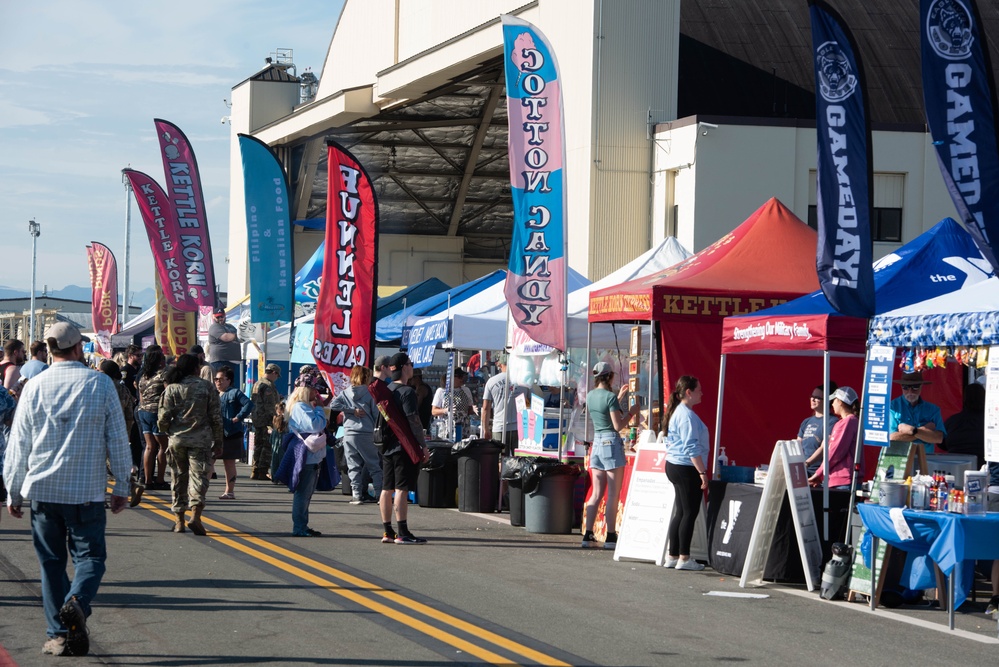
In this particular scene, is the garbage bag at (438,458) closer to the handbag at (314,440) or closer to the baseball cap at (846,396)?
the handbag at (314,440)

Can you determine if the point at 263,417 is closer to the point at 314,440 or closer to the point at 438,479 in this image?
the point at 438,479

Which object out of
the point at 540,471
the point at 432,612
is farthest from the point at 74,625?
the point at 540,471

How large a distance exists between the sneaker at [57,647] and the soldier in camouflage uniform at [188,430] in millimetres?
5819

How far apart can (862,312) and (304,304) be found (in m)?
21.3

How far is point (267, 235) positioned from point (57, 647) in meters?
16.0

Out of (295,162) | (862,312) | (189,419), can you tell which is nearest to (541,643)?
(862,312)

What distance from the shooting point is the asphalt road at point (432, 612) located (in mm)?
7871

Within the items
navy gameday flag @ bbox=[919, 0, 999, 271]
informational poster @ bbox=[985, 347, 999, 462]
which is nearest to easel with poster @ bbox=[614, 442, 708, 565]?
informational poster @ bbox=[985, 347, 999, 462]

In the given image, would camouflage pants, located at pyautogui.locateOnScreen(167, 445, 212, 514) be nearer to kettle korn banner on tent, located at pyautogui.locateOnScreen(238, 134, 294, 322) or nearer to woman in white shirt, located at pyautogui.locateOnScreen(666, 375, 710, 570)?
woman in white shirt, located at pyautogui.locateOnScreen(666, 375, 710, 570)

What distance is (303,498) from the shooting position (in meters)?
13.6

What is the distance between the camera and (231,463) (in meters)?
17.7

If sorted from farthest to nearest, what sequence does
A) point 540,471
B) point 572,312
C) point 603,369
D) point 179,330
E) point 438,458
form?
point 179,330
point 572,312
point 438,458
point 540,471
point 603,369

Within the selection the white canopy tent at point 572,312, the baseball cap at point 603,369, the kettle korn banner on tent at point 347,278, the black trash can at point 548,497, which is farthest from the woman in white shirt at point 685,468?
the kettle korn banner on tent at point 347,278

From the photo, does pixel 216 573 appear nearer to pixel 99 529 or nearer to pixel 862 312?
pixel 99 529
